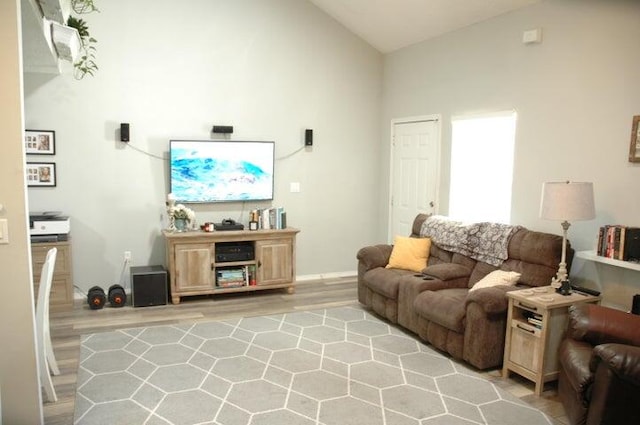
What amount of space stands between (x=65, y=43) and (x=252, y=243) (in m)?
2.70

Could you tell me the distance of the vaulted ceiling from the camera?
459cm

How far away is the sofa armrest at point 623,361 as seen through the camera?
231cm

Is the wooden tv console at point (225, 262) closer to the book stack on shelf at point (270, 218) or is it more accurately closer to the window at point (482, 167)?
the book stack on shelf at point (270, 218)

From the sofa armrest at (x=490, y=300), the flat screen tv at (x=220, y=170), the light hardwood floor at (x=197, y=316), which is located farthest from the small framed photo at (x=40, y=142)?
the sofa armrest at (x=490, y=300)

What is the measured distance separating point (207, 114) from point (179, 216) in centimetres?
124

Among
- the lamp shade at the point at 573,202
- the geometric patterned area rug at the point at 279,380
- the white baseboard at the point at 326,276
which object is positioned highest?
the lamp shade at the point at 573,202

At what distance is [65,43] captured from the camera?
11.5 feet

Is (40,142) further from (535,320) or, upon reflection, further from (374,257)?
(535,320)

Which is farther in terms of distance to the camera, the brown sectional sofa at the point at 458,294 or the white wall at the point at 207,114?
the white wall at the point at 207,114

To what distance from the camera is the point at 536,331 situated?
3.24 m

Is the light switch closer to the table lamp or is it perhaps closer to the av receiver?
the av receiver

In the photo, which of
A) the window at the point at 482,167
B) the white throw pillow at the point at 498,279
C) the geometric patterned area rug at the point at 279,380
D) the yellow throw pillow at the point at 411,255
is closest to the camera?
the geometric patterned area rug at the point at 279,380

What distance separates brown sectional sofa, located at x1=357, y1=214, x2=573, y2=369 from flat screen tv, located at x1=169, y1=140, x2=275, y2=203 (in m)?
1.60

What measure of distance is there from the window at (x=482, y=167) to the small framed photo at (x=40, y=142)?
13.6 ft
